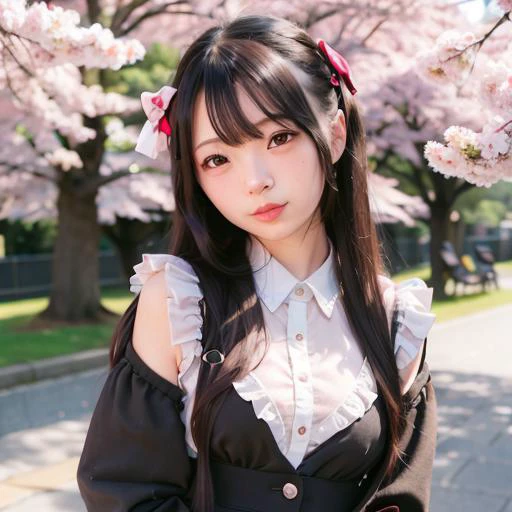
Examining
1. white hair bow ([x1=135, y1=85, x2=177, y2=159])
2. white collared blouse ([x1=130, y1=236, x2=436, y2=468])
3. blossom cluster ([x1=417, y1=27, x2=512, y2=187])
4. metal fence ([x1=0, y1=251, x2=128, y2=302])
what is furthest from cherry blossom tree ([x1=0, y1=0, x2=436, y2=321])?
white collared blouse ([x1=130, y1=236, x2=436, y2=468])

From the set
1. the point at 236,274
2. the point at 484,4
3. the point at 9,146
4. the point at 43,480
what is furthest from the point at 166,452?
the point at 9,146

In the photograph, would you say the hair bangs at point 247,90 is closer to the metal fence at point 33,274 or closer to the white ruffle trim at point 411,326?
the white ruffle trim at point 411,326

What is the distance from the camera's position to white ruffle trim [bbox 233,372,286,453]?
1.44 meters

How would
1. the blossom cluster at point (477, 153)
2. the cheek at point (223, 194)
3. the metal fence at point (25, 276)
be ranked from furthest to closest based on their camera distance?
the metal fence at point (25, 276)
the blossom cluster at point (477, 153)
the cheek at point (223, 194)

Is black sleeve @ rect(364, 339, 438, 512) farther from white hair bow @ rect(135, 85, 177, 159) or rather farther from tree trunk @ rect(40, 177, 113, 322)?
tree trunk @ rect(40, 177, 113, 322)

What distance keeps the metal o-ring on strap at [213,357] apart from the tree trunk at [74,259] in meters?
9.33

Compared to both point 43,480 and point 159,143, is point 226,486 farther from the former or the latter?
point 43,480

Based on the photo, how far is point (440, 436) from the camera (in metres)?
5.66

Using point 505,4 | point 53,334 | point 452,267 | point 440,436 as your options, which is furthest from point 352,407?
point 452,267

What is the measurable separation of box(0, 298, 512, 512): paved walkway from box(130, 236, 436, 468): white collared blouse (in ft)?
6.99

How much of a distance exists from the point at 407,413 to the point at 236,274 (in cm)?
44

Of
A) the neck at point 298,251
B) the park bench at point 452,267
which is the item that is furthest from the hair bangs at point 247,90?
the park bench at point 452,267

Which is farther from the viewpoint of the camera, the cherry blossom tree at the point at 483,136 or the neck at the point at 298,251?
the cherry blossom tree at the point at 483,136

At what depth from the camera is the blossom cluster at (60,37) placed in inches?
127
